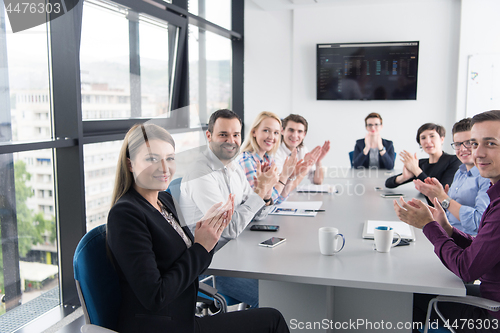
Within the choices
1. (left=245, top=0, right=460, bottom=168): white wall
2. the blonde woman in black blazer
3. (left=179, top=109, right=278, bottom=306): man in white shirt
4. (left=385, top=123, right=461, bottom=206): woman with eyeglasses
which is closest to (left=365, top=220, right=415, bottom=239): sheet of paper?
(left=179, top=109, right=278, bottom=306): man in white shirt

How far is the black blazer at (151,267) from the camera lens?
1.21m

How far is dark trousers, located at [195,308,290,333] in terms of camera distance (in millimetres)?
1471

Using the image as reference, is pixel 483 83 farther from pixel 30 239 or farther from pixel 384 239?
pixel 30 239

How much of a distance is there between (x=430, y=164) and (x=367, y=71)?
2670 millimetres

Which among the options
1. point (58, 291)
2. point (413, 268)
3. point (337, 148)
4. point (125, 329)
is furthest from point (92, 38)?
point (337, 148)

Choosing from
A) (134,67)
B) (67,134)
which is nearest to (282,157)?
(134,67)

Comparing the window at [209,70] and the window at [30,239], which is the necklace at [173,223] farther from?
the window at [209,70]

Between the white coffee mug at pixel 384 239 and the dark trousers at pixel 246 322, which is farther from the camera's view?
the white coffee mug at pixel 384 239

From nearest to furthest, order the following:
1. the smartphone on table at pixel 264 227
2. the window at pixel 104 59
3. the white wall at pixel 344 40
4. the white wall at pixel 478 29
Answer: the smartphone on table at pixel 264 227, the window at pixel 104 59, the white wall at pixel 478 29, the white wall at pixel 344 40

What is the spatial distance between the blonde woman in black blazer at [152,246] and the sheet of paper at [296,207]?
0.96 metres

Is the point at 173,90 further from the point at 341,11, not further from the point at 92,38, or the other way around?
the point at 341,11

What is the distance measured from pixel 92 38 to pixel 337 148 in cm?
382

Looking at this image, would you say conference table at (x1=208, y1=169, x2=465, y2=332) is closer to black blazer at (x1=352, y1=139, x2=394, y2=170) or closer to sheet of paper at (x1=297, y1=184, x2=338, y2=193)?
sheet of paper at (x1=297, y1=184, x2=338, y2=193)


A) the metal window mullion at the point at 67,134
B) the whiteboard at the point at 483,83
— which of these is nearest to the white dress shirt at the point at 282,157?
the metal window mullion at the point at 67,134
